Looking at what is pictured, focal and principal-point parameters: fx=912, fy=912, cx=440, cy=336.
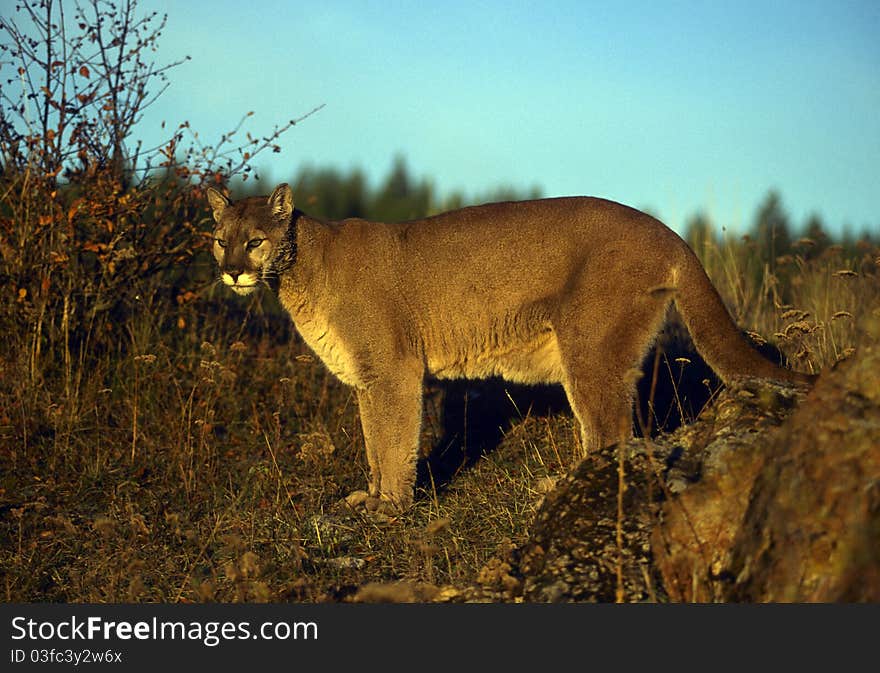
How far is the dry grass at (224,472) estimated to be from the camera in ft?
17.1

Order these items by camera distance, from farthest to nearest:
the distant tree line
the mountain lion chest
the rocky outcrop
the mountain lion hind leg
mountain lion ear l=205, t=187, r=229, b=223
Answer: the distant tree line, mountain lion ear l=205, t=187, r=229, b=223, the mountain lion chest, the mountain lion hind leg, the rocky outcrop

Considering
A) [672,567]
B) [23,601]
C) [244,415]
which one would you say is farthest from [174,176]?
[672,567]

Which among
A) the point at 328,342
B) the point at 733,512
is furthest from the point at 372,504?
the point at 733,512

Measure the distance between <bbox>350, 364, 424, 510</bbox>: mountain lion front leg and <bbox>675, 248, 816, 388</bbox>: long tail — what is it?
1904mm

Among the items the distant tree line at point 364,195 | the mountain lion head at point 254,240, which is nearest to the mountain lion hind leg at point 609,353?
the mountain lion head at point 254,240

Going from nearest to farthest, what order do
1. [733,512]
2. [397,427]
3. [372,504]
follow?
[733,512] < [372,504] < [397,427]

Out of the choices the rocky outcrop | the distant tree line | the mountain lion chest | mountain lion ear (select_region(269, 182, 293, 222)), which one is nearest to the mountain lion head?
mountain lion ear (select_region(269, 182, 293, 222))

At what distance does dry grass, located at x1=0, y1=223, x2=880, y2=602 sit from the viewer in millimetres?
5211

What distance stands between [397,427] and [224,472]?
5.11 ft

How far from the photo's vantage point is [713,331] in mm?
5555

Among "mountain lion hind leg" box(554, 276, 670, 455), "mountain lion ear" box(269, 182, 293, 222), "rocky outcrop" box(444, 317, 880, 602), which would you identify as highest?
"mountain lion ear" box(269, 182, 293, 222)

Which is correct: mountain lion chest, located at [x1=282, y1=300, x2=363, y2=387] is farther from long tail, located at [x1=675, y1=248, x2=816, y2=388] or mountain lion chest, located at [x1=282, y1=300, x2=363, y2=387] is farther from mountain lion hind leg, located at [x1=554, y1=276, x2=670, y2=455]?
long tail, located at [x1=675, y1=248, x2=816, y2=388]

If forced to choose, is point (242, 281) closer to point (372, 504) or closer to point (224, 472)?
point (224, 472)

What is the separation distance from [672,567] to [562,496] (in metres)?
0.78
